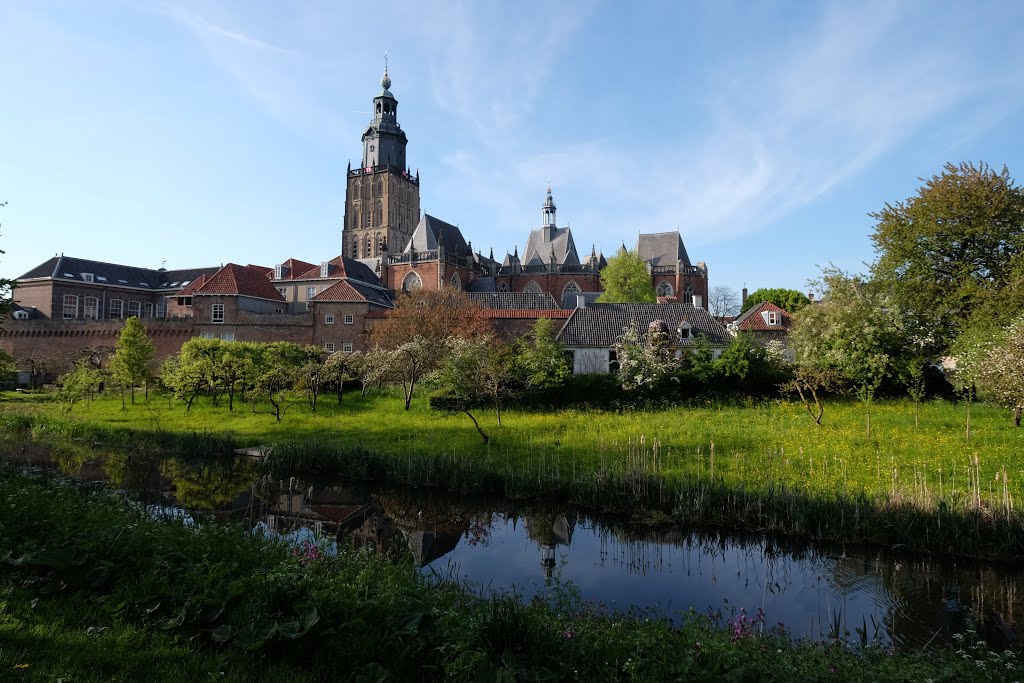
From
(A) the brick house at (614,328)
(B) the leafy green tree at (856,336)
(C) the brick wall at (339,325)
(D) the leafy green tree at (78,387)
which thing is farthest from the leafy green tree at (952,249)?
(D) the leafy green tree at (78,387)

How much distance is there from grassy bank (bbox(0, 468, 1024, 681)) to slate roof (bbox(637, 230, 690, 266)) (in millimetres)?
60295

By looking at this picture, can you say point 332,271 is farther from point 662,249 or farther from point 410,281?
point 662,249

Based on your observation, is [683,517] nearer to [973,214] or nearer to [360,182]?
[973,214]

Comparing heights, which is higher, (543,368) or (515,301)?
(515,301)

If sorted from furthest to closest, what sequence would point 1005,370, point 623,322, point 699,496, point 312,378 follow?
point 623,322
point 312,378
point 1005,370
point 699,496

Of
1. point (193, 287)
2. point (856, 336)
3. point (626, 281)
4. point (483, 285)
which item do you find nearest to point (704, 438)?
point (856, 336)

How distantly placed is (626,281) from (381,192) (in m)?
38.1

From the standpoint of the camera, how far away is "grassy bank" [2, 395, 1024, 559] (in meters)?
10.7

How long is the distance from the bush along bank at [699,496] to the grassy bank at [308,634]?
14.4 ft

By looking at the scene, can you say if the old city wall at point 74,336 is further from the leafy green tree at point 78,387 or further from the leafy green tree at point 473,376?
the leafy green tree at point 473,376

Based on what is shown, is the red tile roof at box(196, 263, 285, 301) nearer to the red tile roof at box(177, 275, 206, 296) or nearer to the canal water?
the red tile roof at box(177, 275, 206, 296)

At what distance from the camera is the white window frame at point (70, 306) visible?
50.9 meters

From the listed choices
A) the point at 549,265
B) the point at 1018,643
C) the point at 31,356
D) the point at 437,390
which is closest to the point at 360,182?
the point at 549,265

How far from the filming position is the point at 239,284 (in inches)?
1688
